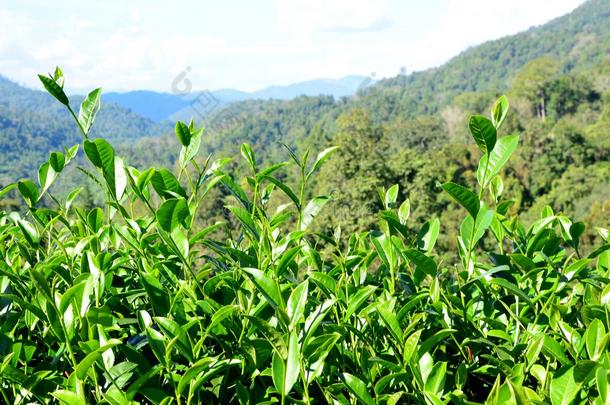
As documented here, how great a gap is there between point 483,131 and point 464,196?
0.09m

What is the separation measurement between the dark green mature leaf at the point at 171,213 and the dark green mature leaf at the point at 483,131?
0.42 m

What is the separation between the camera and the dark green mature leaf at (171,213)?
2.63 ft

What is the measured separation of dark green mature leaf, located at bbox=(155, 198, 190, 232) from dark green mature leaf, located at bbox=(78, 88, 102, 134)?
29 cm

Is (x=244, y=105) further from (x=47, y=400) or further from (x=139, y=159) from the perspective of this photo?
(x=47, y=400)

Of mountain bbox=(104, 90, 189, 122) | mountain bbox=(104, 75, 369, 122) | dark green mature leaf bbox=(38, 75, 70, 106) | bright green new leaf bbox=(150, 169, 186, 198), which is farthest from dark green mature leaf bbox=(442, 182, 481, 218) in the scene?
mountain bbox=(104, 90, 189, 122)

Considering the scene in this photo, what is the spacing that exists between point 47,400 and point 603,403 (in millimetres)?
752

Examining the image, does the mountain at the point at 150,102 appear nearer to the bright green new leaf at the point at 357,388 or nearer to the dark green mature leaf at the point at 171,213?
the dark green mature leaf at the point at 171,213

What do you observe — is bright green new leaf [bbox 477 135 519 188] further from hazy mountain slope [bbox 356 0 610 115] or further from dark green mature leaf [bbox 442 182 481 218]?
hazy mountain slope [bbox 356 0 610 115]

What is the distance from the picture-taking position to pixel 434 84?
96.8 meters

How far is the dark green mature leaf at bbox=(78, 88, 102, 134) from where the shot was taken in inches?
39.8

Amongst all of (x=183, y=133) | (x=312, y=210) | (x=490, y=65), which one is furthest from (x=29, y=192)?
(x=490, y=65)

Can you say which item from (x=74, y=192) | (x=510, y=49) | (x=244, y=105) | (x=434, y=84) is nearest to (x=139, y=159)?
(x=244, y=105)

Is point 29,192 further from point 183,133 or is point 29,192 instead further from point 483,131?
point 483,131

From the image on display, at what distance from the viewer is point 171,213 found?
82 centimetres
